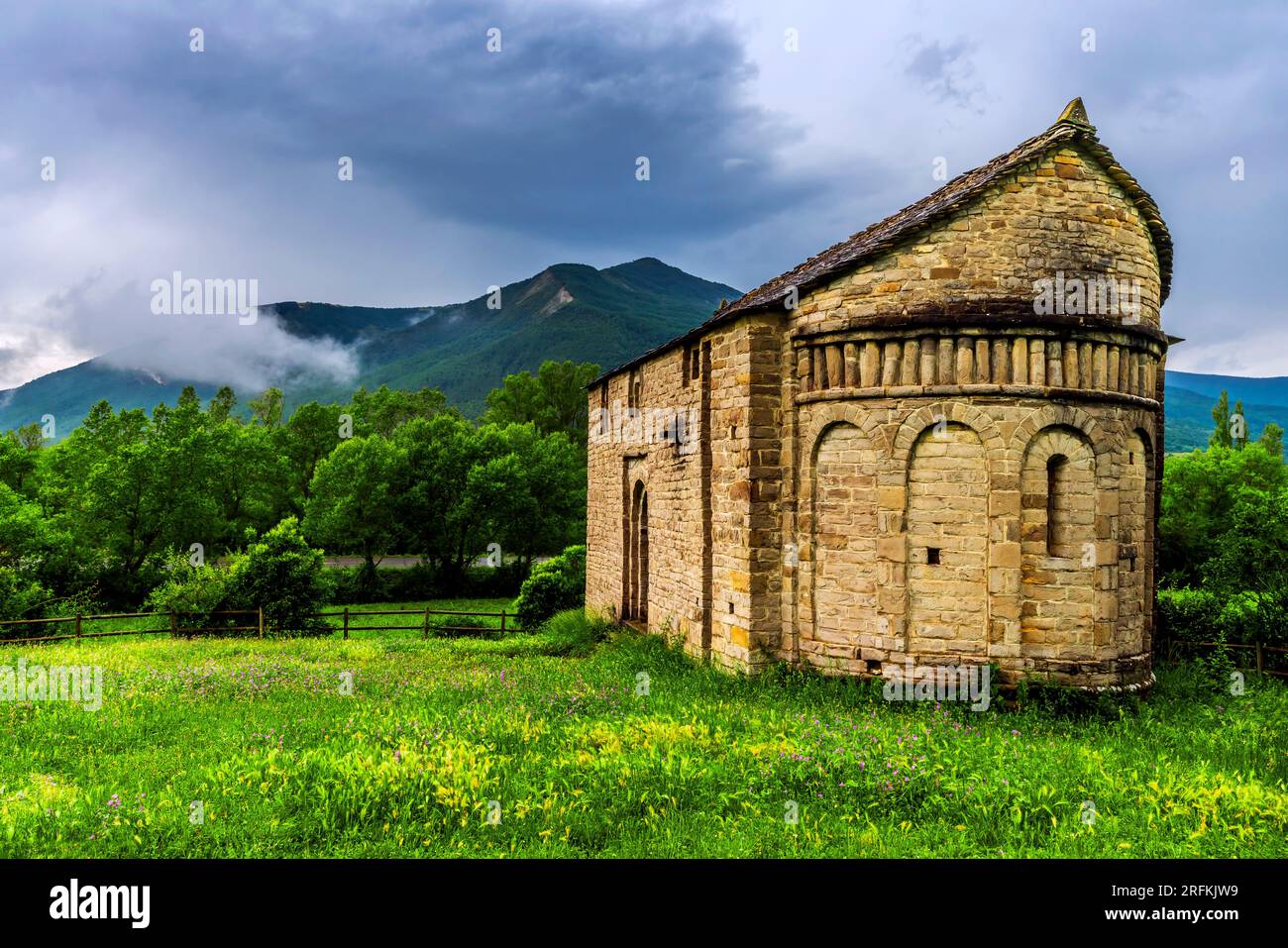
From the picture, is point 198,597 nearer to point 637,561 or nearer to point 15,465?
point 637,561

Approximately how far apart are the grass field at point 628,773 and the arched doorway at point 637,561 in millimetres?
5916

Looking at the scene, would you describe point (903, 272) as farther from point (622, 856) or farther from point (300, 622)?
point (300, 622)

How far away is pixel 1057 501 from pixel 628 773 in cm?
757

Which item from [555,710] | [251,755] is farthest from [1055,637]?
[251,755]

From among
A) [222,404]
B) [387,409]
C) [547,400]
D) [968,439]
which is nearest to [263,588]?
[968,439]

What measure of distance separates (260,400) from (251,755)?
192 ft

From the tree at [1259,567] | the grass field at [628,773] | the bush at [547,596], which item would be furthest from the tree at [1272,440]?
the grass field at [628,773]

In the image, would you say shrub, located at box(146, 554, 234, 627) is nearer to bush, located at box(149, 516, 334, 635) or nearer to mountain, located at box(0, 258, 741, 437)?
bush, located at box(149, 516, 334, 635)

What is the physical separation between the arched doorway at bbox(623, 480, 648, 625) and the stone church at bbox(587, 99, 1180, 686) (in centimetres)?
552

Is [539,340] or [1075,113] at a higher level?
[539,340]

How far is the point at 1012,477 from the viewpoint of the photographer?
1091 cm

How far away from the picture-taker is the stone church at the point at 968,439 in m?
11.0

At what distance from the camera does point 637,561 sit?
18578 millimetres

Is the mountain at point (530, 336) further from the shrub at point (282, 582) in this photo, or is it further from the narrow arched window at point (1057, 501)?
the narrow arched window at point (1057, 501)
